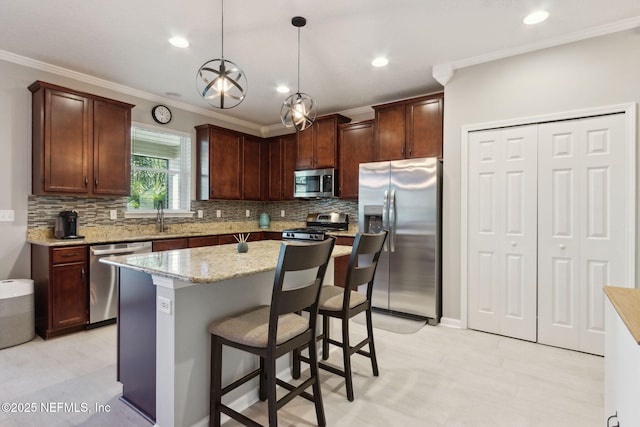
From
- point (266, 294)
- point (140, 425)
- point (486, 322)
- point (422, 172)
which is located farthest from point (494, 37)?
point (140, 425)

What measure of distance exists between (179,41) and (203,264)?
2226 millimetres

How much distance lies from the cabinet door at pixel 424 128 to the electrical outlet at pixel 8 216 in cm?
418

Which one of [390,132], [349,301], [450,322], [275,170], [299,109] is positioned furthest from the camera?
[275,170]

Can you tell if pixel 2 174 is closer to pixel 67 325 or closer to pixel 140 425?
pixel 67 325

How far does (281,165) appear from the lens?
561 centimetres

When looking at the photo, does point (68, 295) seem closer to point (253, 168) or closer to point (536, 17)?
point (253, 168)

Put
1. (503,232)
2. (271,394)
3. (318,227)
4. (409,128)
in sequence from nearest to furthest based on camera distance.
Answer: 1. (271,394)
2. (503,232)
3. (409,128)
4. (318,227)

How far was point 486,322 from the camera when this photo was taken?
3.33 meters

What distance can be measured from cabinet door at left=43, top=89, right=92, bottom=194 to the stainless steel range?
2555mm

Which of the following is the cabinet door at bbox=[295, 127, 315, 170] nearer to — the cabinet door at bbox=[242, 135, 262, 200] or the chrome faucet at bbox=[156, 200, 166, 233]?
the cabinet door at bbox=[242, 135, 262, 200]

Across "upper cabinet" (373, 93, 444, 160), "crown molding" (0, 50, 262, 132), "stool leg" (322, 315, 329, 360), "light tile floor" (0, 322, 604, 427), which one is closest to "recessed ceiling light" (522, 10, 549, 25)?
"upper cabinet" (373, 93, 444, 160)

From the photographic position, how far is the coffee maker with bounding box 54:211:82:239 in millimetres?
3406

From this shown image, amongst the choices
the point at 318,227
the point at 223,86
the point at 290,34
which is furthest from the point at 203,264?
the point at 318,227

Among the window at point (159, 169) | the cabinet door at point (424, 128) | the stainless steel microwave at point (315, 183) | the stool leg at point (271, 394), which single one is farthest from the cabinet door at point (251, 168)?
the stool leg at point (271, 394)
